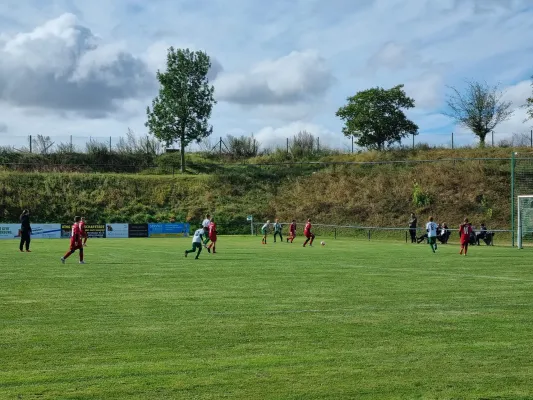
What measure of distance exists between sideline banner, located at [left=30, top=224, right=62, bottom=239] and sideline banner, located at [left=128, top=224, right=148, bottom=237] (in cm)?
551

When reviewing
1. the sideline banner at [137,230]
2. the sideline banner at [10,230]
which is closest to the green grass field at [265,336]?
the sideline banner at [10,230]

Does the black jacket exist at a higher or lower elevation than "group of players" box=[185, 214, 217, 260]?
higher

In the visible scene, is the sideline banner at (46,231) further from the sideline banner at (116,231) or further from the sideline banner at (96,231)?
the sideline banner at (116,231)

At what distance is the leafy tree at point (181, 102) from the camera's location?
235ft

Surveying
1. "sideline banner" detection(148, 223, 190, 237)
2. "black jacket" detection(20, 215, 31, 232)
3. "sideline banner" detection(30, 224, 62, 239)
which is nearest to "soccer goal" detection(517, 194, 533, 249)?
"black jacket" detection(20, 215, 31, 232)

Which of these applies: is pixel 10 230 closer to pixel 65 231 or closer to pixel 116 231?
pixel 65 231

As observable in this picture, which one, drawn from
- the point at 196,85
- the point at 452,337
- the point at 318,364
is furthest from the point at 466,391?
the point at 196,85

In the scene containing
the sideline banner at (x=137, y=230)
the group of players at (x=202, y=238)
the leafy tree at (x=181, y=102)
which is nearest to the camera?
the group of players at (x=202, y=238)

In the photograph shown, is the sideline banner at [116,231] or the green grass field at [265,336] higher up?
the sideline banner at [116,231]

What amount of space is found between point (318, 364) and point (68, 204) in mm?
59071

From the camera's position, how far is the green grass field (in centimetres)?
742

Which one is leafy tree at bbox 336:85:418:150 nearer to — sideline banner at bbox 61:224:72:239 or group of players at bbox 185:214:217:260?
sideline banner at bbox 61:224:72:239

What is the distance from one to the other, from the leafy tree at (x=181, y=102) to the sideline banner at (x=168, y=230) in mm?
16573

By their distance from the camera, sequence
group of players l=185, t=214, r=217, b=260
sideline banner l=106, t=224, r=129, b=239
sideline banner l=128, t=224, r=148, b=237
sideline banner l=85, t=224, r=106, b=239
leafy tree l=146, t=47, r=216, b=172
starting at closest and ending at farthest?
group of players l=185, t=214, r=217, b=260 < sideline banner l=85, t=224, r=106, b=239 < sideline banner l=106, t=224, r=129, b=239 < sideline banner l=128, t=224, r=148, b=237 < leafy tree l=146, t=47, r=216, b=172
